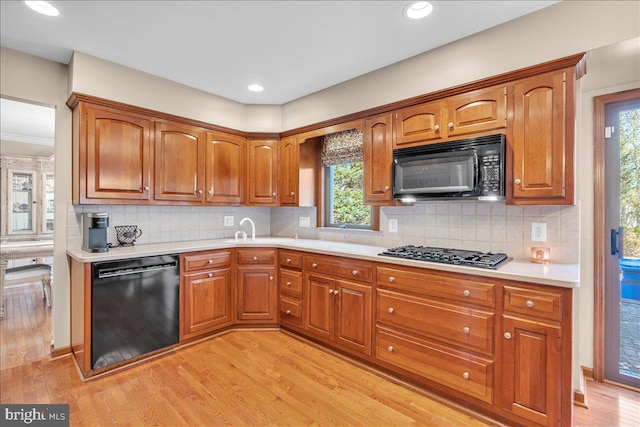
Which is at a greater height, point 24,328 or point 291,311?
point 291,311

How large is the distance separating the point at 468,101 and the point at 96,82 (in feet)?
9.95

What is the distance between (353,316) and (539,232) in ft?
5.01

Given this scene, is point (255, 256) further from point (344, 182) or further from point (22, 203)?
point (22, 203)

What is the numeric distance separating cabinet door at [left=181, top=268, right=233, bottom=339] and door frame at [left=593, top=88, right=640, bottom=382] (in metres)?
3.19

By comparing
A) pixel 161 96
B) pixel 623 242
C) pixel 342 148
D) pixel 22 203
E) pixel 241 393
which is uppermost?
pixel 161 96

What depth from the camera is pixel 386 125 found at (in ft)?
8.78

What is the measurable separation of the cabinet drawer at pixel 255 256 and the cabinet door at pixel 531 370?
85.5 inches

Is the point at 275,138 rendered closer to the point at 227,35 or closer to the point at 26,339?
the point at 227,35

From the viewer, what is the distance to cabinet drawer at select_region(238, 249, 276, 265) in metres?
3.20

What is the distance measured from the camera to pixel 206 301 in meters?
2.97

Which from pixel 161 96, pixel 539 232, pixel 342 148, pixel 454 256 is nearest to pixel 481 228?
pixel 539 232

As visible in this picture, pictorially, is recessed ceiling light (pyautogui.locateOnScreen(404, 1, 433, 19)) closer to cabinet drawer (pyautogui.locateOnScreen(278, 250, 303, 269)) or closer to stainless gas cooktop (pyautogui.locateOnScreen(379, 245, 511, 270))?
stainless gas cooktop (pyautogui.locateOnScreen(379, 245, 511, 270))

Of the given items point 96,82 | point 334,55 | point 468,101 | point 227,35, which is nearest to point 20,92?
point 96,82

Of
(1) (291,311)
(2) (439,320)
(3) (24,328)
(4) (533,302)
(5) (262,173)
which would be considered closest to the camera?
(4) (533,302)
